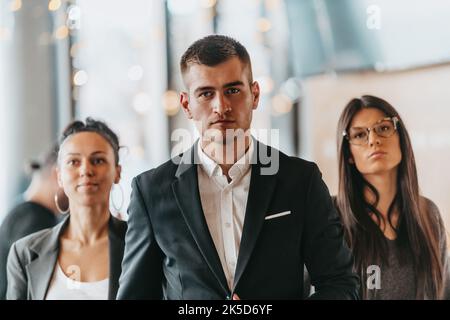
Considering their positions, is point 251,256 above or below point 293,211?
below

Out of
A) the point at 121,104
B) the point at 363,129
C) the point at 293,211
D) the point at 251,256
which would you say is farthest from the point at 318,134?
the point at 121,104

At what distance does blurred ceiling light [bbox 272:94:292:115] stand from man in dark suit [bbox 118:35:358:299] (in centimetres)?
15

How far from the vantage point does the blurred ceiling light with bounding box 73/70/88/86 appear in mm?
2000

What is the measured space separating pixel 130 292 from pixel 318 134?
786 millimetres

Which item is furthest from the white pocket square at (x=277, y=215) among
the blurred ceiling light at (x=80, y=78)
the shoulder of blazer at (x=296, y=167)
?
the blurred ceiling light at (x=80, y=78)

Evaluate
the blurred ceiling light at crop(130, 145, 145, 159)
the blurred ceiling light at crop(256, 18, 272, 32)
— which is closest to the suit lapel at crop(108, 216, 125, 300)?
the blurred ceiling light at crop(130, 145, 145, 159)

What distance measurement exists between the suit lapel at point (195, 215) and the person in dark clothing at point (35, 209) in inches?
18.2

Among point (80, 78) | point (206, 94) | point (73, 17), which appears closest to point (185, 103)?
point (206, 94)

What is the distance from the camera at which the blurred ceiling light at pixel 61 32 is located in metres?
2.01

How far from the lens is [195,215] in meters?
1.69

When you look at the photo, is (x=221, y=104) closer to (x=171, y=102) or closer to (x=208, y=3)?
(x=171, y=102)
